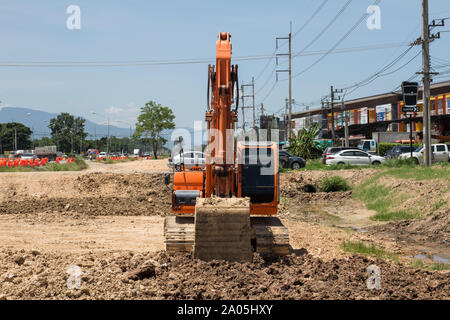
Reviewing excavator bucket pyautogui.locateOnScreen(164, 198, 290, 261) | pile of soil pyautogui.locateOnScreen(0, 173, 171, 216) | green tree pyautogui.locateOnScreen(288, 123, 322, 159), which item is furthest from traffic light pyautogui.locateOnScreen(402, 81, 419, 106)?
excavator bucket pyautogui.locateOnScreen(164, 198, 290, 261)

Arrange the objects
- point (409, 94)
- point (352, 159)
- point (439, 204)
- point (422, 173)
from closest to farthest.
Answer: point (439, 204) → point (422, 173) → point (409, 94) → point (352, 159)

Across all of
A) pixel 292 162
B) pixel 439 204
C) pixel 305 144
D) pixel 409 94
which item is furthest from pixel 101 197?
pixel 305 144

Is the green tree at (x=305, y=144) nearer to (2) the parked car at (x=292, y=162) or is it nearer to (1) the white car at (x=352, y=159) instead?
(2) the parked car at (x=292, y=162)

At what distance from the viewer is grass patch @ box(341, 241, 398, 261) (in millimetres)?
12945

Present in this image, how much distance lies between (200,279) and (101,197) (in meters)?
17.5

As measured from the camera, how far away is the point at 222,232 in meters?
9.87

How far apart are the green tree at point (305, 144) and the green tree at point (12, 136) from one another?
8239cm

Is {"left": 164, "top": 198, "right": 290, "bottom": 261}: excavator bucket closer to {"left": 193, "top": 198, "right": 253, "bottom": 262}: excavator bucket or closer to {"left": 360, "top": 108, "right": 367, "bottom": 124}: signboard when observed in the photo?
{"left": 193, "top": 198, "right": 253, "bottom": 262}: excavator bucket

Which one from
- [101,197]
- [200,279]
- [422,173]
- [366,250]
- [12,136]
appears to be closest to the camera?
[200,279]

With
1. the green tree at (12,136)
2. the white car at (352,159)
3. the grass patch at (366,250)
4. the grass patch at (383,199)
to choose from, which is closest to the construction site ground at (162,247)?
the grass patch at (366,250)

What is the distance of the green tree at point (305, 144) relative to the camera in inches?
1884

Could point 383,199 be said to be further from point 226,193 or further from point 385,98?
point 385,98

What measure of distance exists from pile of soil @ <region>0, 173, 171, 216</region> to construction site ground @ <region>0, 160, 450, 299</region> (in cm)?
5
